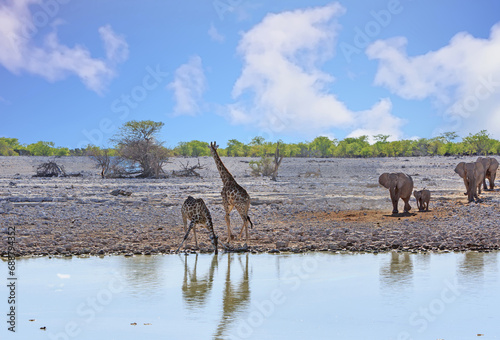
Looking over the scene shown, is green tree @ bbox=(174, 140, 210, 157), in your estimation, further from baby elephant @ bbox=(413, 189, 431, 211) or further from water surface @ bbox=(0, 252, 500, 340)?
water surface @ bbox=(0, 252, 500, 340)

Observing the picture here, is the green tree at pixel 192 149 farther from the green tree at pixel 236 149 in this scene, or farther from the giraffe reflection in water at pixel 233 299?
the giraffe reflection in water at pixel 233 299

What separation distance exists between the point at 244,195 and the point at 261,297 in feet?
13.9

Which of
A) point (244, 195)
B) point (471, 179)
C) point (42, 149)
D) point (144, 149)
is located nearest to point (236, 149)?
point (42, 149)

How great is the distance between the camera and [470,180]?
22.4 meters

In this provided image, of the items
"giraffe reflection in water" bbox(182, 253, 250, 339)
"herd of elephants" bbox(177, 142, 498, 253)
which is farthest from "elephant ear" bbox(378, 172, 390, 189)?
"giraffe reflection in water" bbox(182, 253, 250, 339)

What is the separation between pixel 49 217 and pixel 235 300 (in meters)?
10.0

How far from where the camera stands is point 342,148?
306ft

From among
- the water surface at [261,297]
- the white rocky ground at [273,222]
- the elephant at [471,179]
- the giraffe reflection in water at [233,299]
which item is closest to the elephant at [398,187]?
the white rocky ground at [273,222]

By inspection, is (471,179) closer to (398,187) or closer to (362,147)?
(398,187)

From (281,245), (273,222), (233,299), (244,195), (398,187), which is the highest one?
Result: (398,187)

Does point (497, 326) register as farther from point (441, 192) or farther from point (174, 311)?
point (441, 192)

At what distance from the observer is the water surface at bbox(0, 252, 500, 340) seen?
700 centimetres

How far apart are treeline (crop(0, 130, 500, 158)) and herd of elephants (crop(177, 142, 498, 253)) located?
48802mm

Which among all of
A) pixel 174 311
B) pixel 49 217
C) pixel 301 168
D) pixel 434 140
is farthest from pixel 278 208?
pixel 434 140
